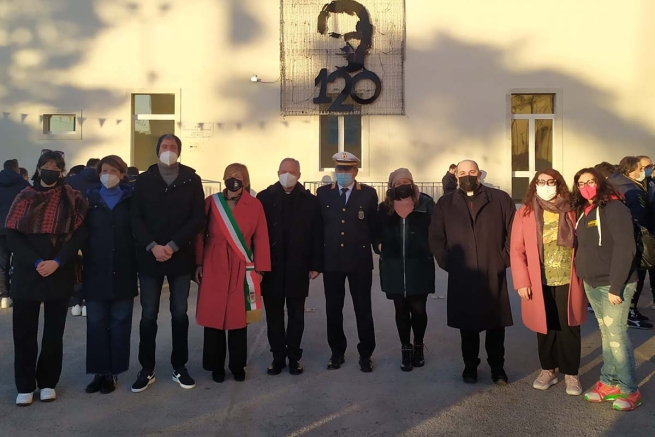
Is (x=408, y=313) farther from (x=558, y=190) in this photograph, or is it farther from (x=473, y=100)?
(x=473, y=100)

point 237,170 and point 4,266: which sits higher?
point 237,170

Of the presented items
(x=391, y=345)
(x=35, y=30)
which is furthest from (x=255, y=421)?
(x=35, y=30)

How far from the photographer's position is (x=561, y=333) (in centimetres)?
442

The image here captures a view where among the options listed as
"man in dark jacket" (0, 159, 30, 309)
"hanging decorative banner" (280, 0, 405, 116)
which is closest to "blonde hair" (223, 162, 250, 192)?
"man in dark jacket" (0, 159, 30, 309)

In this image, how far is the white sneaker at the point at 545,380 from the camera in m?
4.49

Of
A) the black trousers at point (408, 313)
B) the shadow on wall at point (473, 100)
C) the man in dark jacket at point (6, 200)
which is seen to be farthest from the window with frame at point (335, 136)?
the black trousers at point (408, 313)

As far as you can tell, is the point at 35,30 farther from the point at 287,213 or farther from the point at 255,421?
the point at 255,421

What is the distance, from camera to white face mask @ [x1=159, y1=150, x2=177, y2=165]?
4.54 meters

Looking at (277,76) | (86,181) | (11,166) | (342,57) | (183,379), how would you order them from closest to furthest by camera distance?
1. (183,379)
2. (86,181)
3. (11,166)
4. (342,57)
5. (277,76)

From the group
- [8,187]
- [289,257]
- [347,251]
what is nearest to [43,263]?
[289,257]

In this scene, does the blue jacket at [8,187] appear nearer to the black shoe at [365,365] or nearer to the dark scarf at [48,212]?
the dark scarf at [48,212]

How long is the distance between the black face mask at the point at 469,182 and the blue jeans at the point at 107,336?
2.95 meters

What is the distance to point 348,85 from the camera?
1229cm

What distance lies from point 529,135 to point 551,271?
9.18 meters
